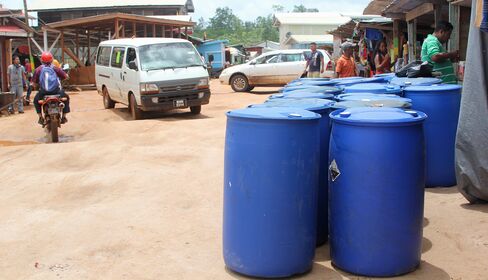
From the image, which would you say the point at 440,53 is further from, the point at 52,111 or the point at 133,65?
the point at 133,65

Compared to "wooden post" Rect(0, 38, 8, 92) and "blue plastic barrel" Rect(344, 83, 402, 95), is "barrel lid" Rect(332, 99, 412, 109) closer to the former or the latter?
"blue plastic barrel" Rect(344, 83, 402, 95)

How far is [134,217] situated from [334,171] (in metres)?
2.36

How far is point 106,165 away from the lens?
792 cm

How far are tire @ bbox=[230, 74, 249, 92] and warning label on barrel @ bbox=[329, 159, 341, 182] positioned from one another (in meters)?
17.9

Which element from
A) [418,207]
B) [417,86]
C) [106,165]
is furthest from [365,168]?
[106,165]

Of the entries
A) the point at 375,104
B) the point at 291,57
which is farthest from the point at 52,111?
the point at 291,57

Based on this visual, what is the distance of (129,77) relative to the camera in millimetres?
13336

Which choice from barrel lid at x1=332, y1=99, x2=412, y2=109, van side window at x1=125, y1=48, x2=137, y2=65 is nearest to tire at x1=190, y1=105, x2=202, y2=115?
van side window at x1=125, y1=48, x2=137, y2=65

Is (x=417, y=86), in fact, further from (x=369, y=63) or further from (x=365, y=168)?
(x=369, y=63)

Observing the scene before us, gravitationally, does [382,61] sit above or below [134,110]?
above

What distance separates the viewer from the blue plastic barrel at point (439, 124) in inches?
218

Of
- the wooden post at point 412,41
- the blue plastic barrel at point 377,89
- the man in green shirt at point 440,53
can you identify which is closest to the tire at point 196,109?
the wooden post at point 412,41

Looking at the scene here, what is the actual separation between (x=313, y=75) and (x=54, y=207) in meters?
11.5

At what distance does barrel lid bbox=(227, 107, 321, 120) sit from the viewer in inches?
141
